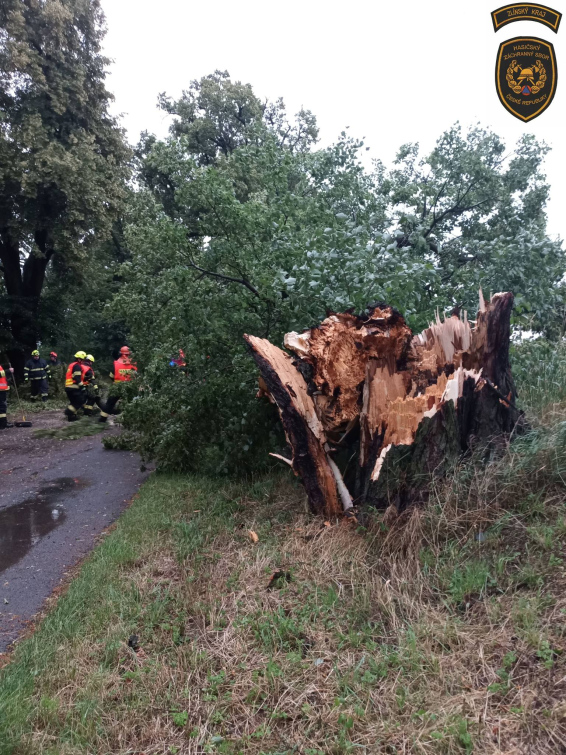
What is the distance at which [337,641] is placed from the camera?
2.93 m

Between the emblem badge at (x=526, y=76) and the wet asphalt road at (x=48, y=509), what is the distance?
6083 mm

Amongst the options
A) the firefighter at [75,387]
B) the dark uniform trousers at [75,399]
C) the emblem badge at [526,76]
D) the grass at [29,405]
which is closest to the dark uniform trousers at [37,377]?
the grass at [29,405]

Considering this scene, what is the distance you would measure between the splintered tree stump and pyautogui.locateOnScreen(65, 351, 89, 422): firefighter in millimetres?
10079

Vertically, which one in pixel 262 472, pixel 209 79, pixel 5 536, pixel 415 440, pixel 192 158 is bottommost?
pixel 5 536

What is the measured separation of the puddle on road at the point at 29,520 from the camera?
5.29 m

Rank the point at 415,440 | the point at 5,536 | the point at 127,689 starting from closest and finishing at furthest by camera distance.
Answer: the point at 127,689 → the point at 415,440 → the point at 5,536

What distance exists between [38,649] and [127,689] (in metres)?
0.79

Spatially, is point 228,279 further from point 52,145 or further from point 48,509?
point 52,145

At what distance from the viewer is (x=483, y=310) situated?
4.11 m

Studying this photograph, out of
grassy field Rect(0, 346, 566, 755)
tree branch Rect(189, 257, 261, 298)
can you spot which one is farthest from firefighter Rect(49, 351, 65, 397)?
grassy field Rect(0, 346, 566, 755)

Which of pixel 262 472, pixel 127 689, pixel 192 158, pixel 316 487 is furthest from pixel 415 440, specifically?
pixel 192 158

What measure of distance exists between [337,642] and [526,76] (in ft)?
17.9

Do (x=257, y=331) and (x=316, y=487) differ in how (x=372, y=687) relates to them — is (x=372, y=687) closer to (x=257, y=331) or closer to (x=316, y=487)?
(x=316, y=487)

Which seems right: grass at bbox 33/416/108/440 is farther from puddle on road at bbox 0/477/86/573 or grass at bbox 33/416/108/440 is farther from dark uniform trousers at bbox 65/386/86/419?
puddle on road at bbox 0/477/86/573
